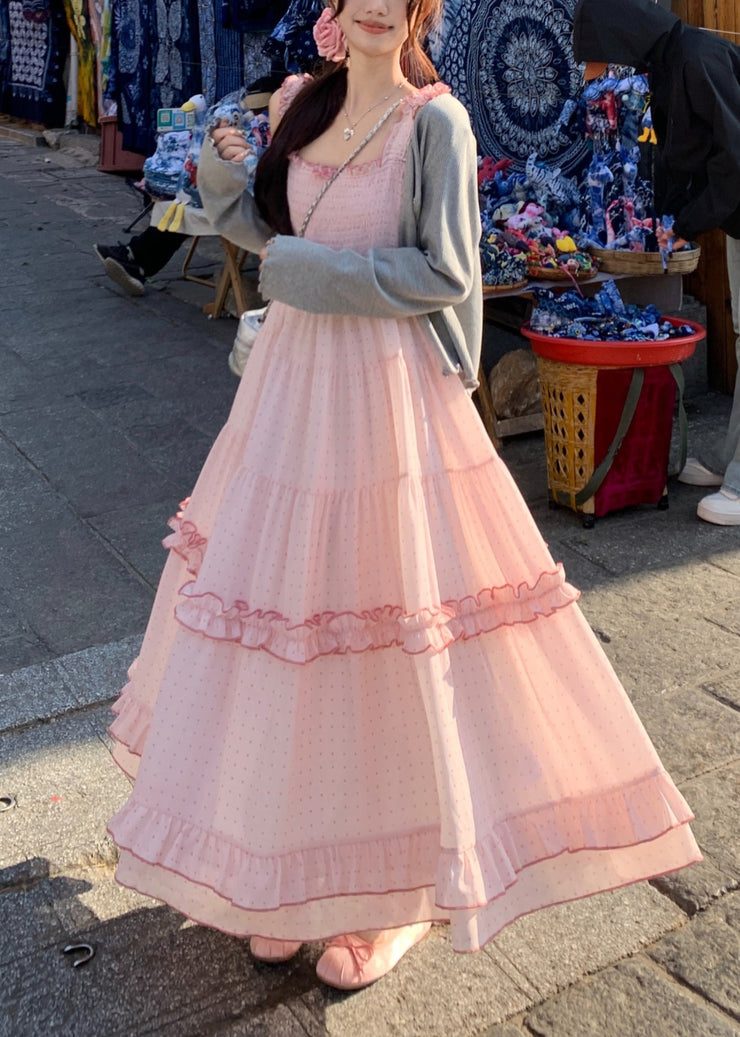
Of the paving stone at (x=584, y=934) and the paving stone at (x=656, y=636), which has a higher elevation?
the paving stone at (x=656, y=636)

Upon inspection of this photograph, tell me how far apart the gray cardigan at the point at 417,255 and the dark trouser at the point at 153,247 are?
5.53 meters

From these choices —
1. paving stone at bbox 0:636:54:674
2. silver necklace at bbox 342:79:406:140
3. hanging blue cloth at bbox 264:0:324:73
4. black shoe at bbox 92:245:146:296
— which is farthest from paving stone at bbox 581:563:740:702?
black shoe at bbox 92:245:146:296

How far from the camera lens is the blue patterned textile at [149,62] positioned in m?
9.16

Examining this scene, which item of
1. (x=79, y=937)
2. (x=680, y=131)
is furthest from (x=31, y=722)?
(x=680, y=131)

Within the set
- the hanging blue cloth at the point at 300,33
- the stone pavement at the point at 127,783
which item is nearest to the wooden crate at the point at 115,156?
the hanging blue cloth at the point at 300,33

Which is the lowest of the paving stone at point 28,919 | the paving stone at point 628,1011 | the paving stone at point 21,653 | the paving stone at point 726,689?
the paving stone at point 21,653

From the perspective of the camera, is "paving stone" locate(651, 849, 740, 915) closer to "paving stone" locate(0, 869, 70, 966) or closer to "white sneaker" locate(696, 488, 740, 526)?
"paving stone" locate(0, 869, 70, 966)

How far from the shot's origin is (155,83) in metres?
9.80

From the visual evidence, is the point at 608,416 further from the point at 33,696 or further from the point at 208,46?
the point at 208,46

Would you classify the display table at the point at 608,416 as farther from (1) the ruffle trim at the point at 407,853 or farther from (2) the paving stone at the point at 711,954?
(1) the ruffle trim at the point at 407,853

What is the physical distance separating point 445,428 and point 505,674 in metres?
0.48

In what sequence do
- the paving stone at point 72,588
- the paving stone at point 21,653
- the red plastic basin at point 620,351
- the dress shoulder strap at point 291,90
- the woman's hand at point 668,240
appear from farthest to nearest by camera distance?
1. the woman's hand at point 668,240
2. the red plastic basin at point 620,351
3. the paving stone at point 72,588
4. the paving stone at point 21,653
5. the dress shoulder strap at point 291,90

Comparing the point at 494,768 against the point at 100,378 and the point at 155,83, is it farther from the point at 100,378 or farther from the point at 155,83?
the point at 155,83

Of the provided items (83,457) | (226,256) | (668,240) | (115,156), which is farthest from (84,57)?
(668,240)
